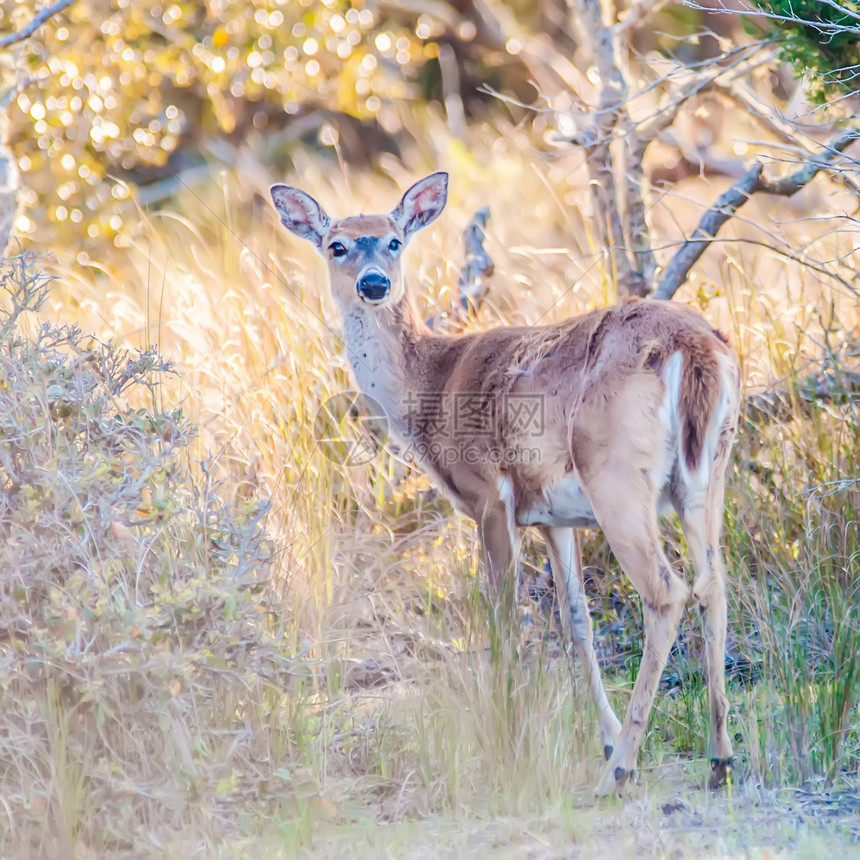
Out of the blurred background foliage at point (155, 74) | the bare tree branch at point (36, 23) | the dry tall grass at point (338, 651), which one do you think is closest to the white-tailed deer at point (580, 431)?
the dry tall grass at point (338, 651)

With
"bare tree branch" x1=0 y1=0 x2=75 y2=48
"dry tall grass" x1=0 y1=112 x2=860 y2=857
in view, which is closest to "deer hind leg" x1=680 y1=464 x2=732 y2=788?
"dry tall grass" x1=0 y1=112 x2=860 y2=857

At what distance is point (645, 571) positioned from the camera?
434 centimetres

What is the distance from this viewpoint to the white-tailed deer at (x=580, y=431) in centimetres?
434

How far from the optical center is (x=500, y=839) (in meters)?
3.82

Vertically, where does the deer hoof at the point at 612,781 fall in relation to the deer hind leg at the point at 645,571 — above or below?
→ below

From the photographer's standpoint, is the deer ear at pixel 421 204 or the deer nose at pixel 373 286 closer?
the deer nose at pixel 373 286

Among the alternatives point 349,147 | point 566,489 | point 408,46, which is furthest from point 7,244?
point 349,147

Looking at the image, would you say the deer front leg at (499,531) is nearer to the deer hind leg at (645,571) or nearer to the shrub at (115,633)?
the deer hind leg at (645,571)

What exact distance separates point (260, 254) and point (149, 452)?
→ 412 centimetres

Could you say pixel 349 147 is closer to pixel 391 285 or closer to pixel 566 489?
pixel 391 285

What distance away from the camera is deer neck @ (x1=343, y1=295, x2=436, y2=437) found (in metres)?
5.62

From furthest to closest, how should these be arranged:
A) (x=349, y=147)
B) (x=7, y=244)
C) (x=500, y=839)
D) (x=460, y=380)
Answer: (x=349, y=147)
(x=7, y=244)
(x=460, y=380)
(x=500, y=839)

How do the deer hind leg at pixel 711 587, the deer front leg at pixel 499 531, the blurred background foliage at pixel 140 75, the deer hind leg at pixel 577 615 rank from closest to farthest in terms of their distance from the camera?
the deer hind leg at pixel 711 587
the deer hind leg at pixel 577 615
the deer front leg at pixel 499 531
the blurred background foliage at pixel 140 75

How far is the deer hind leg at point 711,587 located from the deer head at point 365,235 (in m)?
→ 1.92
